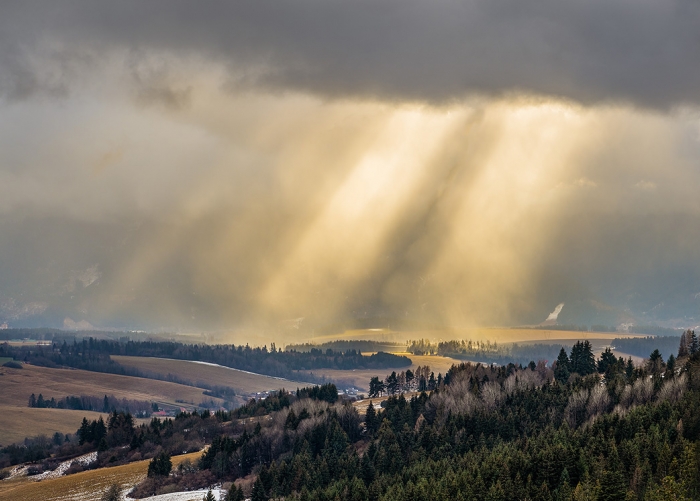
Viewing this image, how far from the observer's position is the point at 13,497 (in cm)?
18262

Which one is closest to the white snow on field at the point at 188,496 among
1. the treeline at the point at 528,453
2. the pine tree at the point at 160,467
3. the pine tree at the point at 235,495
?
the treeline at the point at 528,453

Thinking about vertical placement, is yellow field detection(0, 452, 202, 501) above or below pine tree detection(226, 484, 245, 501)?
below

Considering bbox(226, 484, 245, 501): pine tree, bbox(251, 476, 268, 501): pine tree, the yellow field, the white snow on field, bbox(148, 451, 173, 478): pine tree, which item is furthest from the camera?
bbox(148, 451, 173, 478): pine tree

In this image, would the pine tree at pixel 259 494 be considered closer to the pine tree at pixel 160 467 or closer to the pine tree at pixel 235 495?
the pine tree at pixel 235 495

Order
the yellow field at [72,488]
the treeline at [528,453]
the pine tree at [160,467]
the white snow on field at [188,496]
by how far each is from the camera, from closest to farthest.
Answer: the treeline at [528,453]
the white snow on field at [188,496]
the yellow field at [72,488]
the pine tree at [160,467]

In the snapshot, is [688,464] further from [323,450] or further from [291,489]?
[323,450]

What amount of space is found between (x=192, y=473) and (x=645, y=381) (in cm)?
10180

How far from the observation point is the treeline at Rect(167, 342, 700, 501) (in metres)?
114

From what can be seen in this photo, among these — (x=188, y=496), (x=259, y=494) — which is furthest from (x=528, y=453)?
(x=188, y=496)

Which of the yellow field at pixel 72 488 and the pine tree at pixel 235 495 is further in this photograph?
the yellow field at pixel 72 488

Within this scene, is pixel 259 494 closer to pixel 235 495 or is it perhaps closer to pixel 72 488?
pixel 235 495

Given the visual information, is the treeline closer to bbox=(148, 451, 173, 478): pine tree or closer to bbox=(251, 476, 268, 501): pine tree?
bbox=(251, 476, 268, 501): pine tree

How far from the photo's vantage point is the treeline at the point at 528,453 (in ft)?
375

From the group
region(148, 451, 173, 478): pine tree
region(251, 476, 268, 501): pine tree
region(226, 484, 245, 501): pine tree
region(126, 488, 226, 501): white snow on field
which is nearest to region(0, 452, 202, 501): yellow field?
region(148, 451, 173, 478): pine tree
